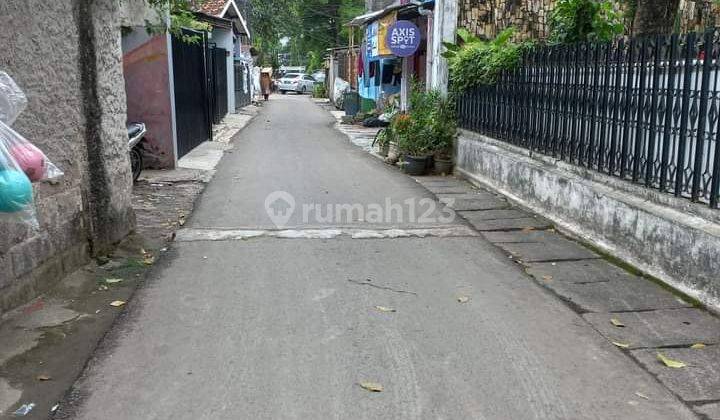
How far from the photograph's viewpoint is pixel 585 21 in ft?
29.4

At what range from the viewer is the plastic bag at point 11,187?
141 inches

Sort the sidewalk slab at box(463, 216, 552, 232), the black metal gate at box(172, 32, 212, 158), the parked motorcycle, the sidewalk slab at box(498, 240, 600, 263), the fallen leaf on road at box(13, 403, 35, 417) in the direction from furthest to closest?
1. the black metal gate at box(172, 32, 212, 158)
2. the parked motorcycle
3. the sidewalk slab at box(463, 216, 552, 232)
4. the sidewalk slab at box(498, 240, 600, 263)
5. the fallen leaf on road at box(13, 403, 35, 417)

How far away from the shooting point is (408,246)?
6965 mm

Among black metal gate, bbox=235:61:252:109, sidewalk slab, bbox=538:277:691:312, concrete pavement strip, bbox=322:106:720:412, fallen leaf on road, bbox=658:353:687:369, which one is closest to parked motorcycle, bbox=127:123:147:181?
concrete pavement strip, bbox=322:106:720:412

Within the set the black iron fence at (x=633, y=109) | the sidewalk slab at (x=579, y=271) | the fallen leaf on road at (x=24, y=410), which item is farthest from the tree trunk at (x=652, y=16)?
the fallen leaf on road at (x=24, y=410)

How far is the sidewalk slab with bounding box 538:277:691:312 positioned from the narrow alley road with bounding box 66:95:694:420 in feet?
0.63

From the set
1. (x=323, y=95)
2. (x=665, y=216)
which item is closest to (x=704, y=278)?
(x=665, y=216)

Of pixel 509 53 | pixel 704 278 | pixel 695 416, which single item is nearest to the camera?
pixel 695 416

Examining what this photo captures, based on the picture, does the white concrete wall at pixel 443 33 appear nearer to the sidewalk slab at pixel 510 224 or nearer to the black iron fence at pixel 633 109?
the black iron fence at pixel 633 109

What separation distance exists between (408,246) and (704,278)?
2.86 m

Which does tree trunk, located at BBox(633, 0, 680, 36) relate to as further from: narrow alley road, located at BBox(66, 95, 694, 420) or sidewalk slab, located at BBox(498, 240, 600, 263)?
narrow alley road, located at BBox(66, 95, 694, 420)

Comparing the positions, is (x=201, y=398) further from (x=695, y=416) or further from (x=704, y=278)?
(x=704, y=278)

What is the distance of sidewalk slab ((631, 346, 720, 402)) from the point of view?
3766 millimetres

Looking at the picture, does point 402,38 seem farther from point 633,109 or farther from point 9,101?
point 9,101
